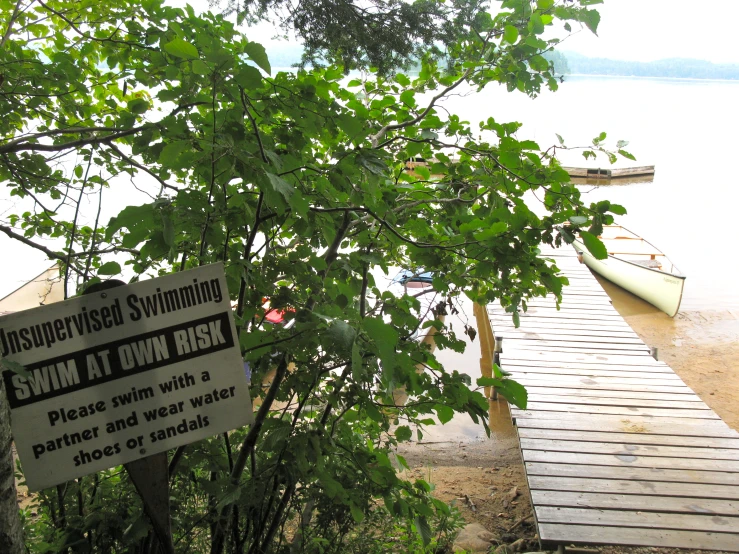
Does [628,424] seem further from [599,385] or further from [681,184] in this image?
[681,184]

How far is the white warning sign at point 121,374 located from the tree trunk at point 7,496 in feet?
0.07

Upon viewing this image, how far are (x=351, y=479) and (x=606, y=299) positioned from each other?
8104 millimetres

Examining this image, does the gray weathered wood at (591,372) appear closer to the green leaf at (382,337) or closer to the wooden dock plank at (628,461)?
the wooden dock plank at (628,461)

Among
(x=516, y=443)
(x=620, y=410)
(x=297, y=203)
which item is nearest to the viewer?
(x=297, y=203)

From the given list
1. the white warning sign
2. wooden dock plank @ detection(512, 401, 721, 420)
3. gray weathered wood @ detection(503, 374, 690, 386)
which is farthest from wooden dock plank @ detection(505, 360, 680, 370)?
the white warning sign

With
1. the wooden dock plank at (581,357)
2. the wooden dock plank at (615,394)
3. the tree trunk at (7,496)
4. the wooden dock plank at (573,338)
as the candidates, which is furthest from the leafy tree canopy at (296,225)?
the wooden dock plank at (573,338)

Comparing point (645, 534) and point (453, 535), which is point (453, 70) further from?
point (645, 534)

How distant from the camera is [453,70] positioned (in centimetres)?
266

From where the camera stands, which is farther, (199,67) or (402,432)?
(402,432)

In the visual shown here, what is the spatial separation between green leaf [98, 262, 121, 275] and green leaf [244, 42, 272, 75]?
0.54 metres

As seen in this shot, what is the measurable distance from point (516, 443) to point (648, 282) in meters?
7.55

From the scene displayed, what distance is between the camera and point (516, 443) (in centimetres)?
736

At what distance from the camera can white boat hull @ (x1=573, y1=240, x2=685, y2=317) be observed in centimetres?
1216

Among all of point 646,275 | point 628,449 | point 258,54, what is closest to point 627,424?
point 628,449
